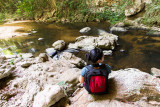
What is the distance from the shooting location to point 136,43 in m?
6.81

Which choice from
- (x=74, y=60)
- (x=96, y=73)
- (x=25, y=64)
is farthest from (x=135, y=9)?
(x=96, y=73)

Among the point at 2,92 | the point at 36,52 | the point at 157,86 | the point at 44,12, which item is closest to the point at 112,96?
the point at 157,86

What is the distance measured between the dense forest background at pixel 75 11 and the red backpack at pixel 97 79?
9.85 metres

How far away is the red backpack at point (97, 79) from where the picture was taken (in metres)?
1.59

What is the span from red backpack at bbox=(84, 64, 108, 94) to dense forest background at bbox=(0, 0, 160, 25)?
388 inches

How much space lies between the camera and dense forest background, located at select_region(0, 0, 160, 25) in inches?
387

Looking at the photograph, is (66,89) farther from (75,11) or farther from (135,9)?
(75,11)

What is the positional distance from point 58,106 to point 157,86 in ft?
6.13

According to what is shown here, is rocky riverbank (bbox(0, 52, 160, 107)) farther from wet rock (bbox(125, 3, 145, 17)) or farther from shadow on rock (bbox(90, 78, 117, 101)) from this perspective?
wet rock (bbox(125, 3, 145, 17))

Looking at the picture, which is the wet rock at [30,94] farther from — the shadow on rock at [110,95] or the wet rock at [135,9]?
the wet rock at [135,9]

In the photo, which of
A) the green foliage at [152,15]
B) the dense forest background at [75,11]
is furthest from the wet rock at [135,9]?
the green foliage at [152,15]

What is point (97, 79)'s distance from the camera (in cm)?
160

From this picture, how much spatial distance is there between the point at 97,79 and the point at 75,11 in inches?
633

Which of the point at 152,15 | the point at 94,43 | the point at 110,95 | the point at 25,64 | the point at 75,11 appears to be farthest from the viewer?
the point at 75,11
